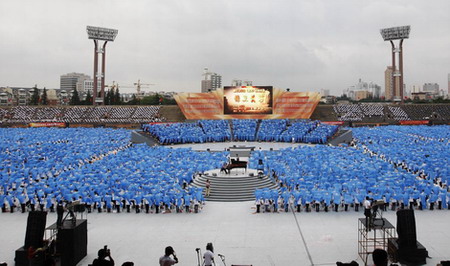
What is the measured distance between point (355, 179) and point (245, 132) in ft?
92.0

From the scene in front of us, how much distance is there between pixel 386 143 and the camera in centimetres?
3325

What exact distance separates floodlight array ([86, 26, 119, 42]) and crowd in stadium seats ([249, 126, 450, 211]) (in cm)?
5130

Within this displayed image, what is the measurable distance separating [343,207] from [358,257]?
18.4ft

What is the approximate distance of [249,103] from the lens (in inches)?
2042

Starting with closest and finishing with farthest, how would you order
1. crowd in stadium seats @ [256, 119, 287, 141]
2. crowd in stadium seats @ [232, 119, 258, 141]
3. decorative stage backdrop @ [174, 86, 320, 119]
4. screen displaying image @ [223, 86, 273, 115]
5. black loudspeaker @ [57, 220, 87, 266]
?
black loudspeaker @ [57, 220, 87, 266], crowd in stadium seats @ [256, 119, 287, 141], crowd in stadium seats @ [232, 119, 258, 141], screen displaying image @ [223, 86, 273, 115], decorative stage backdrop @ [174, 86, 320, 119]

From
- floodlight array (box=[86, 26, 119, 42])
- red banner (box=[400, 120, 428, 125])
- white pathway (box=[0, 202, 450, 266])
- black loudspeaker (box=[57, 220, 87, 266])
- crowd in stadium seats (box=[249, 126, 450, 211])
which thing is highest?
floodlight array (box=[86, 26, 119, 42])

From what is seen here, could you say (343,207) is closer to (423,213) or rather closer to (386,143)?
(423,213)

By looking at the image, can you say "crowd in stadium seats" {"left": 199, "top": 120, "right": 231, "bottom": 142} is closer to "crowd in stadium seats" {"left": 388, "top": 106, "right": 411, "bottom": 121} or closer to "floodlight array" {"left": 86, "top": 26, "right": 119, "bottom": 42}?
"floodlight array" {"left": 86, "top": 26, "right": 119, "bottom": 42}

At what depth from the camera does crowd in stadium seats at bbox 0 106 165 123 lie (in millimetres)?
65188

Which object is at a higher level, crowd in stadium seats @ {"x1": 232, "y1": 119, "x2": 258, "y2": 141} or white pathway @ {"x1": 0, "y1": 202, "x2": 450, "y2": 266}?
crowd in stadium seats @ {"x1": 232, "y1": 119, "x2": 258, "y2": 141}

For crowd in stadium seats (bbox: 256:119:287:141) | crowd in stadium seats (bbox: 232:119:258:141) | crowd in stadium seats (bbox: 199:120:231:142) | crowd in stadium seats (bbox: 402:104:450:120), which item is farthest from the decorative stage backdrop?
crowd in stadium seats (bbox: 402:104:450:120)

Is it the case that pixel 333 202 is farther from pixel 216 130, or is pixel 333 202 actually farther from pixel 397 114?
pixel 397 114

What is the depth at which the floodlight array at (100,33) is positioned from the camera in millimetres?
64562

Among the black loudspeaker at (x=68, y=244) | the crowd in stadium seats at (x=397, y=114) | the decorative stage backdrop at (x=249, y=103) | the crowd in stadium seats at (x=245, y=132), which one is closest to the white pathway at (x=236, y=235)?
Answer: the black loudspeaker at (x=68, y=244)
